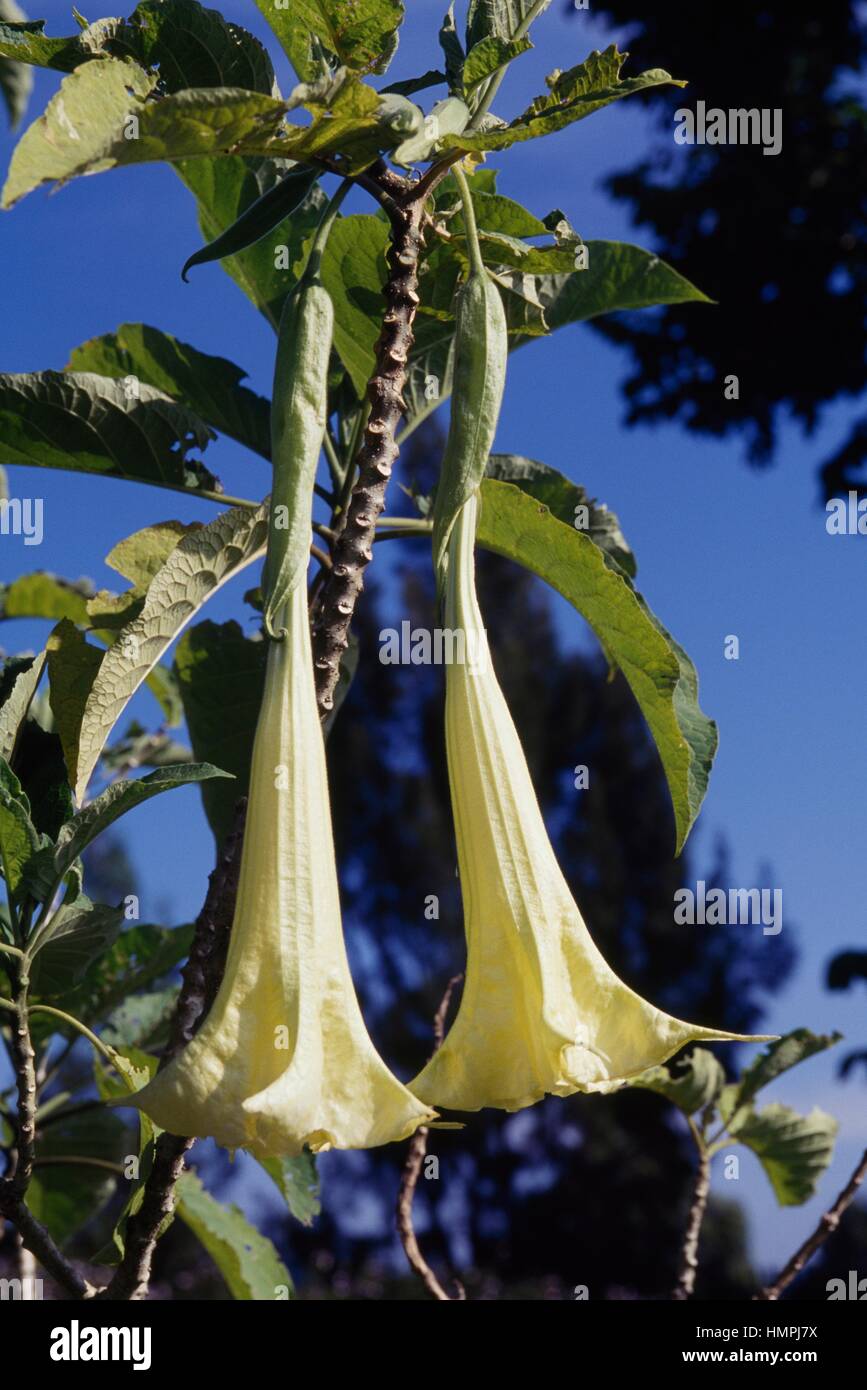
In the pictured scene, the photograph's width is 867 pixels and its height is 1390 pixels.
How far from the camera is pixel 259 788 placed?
0.63 metres

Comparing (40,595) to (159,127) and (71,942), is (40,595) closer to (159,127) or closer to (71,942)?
(71,942)

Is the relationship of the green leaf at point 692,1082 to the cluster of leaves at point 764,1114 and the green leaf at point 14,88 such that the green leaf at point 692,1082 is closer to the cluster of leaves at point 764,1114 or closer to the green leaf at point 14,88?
the cluster of leaves at point 764,1114

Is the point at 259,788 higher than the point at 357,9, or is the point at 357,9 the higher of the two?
the point at 357,9

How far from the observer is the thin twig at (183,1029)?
28.1 inches

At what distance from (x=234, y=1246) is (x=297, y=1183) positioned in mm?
124

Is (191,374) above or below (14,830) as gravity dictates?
above

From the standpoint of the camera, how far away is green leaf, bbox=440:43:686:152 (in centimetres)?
72

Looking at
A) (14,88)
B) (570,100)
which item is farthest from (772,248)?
(570,100)

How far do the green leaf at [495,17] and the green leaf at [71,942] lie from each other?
61cm

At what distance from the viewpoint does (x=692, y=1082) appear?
4.29 ft

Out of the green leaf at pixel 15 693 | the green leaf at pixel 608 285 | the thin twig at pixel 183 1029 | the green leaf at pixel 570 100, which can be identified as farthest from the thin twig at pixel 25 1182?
the green leaf at pixel 608 285
